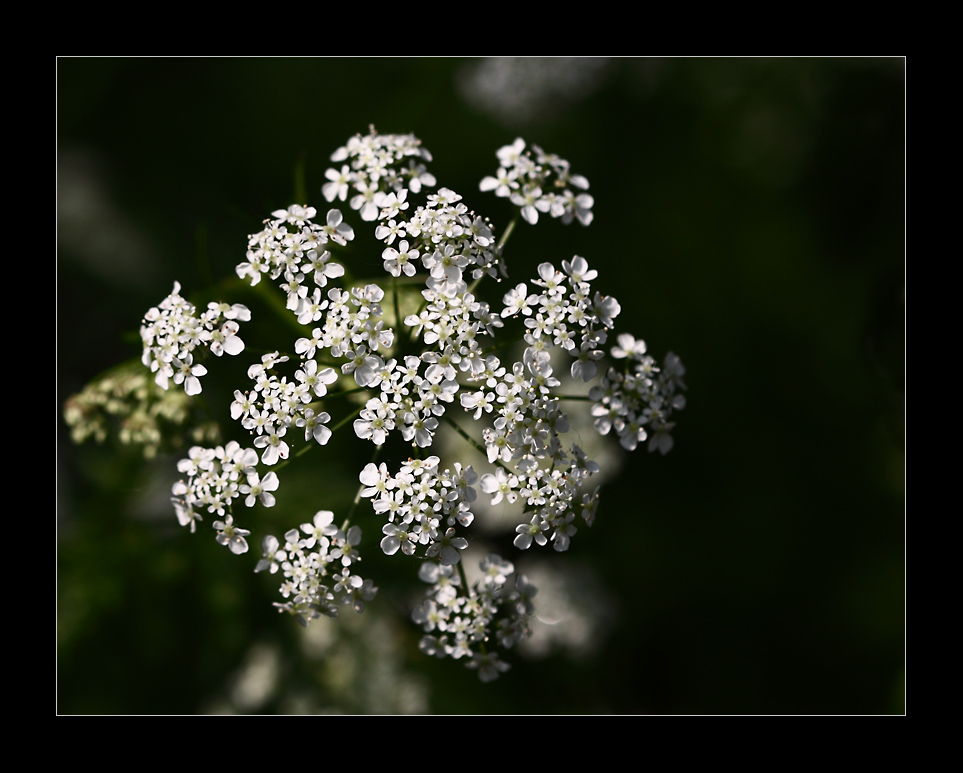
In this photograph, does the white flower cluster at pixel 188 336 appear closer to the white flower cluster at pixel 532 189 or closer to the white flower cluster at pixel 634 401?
the white flower cluster at pixel 532 189

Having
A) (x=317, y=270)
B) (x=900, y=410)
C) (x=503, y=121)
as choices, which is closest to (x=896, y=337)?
(x=900, y=410)

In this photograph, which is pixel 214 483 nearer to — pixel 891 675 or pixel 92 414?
pixel 92 414

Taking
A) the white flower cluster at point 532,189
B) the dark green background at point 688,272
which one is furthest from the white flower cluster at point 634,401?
the dark green background at point 688,272

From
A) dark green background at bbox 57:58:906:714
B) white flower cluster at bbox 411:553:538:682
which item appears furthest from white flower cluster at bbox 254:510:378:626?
dark green background at bbox 57:58:906:714

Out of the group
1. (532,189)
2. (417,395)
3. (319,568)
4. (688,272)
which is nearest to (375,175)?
(532,189)

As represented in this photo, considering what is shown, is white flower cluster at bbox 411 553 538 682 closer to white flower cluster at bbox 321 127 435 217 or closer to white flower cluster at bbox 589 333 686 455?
white flower cluster at bbox 589 333 686 455
